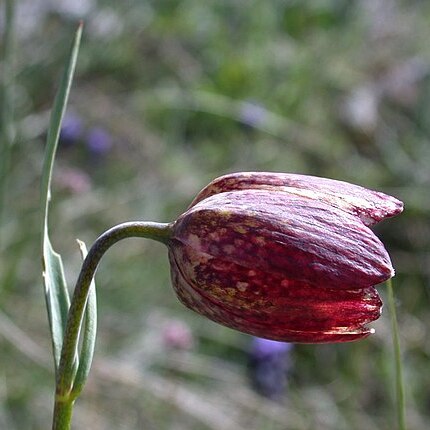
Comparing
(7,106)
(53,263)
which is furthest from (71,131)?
(53,263)

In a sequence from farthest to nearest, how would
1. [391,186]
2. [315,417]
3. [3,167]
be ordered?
[391,186] < [315,417] < [3,167]

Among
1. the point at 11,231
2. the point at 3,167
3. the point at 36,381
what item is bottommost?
the point at 36,381

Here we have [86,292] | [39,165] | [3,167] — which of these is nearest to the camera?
[86,292]

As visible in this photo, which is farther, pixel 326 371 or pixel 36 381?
pixel 326 371

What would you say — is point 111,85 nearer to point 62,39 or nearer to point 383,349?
point 62,39

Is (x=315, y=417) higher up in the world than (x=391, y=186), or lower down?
lower down

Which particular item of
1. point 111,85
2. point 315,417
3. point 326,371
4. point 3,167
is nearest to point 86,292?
point 3,167

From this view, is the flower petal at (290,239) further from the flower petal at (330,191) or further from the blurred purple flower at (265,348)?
the blurred purple flower at (265,348)

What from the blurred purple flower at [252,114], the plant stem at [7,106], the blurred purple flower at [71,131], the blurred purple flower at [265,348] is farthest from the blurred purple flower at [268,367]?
the plant stem at [7,106]
